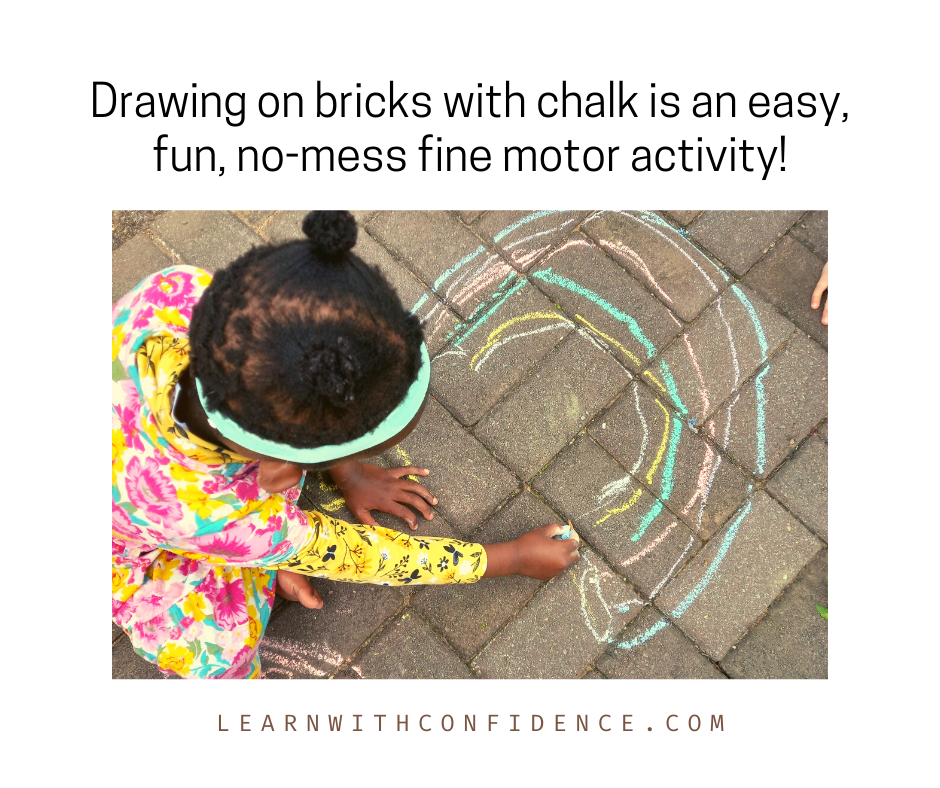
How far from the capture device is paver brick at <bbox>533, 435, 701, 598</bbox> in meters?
2.40

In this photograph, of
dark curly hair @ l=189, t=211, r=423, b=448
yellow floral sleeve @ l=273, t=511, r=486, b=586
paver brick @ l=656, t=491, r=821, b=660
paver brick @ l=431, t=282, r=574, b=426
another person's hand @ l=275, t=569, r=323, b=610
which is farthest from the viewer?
paver brick @ l=431, t=282, r=574, b=426

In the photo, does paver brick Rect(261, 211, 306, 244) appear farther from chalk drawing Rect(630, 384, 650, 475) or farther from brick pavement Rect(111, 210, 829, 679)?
chalk drawing Rect(630, 384, 650, 475)

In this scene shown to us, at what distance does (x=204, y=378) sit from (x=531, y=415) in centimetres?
142

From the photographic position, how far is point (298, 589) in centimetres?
227

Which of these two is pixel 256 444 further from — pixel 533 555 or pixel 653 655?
pixel 653 655

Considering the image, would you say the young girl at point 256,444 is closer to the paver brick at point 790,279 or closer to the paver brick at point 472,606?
the paver brick at point 472,606

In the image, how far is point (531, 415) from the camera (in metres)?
2.47

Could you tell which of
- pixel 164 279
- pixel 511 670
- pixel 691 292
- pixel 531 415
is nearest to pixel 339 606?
pixel 511 670

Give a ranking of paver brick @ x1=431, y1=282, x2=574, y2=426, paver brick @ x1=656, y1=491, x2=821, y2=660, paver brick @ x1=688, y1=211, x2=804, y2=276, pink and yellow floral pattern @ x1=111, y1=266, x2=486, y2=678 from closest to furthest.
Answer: pink and yellow floral pattern @ x1=111, y1=266, x2=486, y2=678, paver brick @ x1=656, y1=491, x2=821, y2=660, paver brick @ x1=431, y1=282, x2=574, y2=426, paver brick @ x1=688, y1=211, x2=804, y2=276

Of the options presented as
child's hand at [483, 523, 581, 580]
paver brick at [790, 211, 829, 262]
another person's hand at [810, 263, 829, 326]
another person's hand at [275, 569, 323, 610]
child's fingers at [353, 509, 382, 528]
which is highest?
paver brick at [790, 211, 829, 262]

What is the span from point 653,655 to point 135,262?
2.38 m

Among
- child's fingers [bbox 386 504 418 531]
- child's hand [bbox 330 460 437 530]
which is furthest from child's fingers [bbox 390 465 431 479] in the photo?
child's fingers [bbox 386 504 418 531]

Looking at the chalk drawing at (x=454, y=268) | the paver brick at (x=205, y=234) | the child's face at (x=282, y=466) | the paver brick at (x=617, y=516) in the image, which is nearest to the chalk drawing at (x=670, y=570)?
the paver brick at (x=617, y=516)
